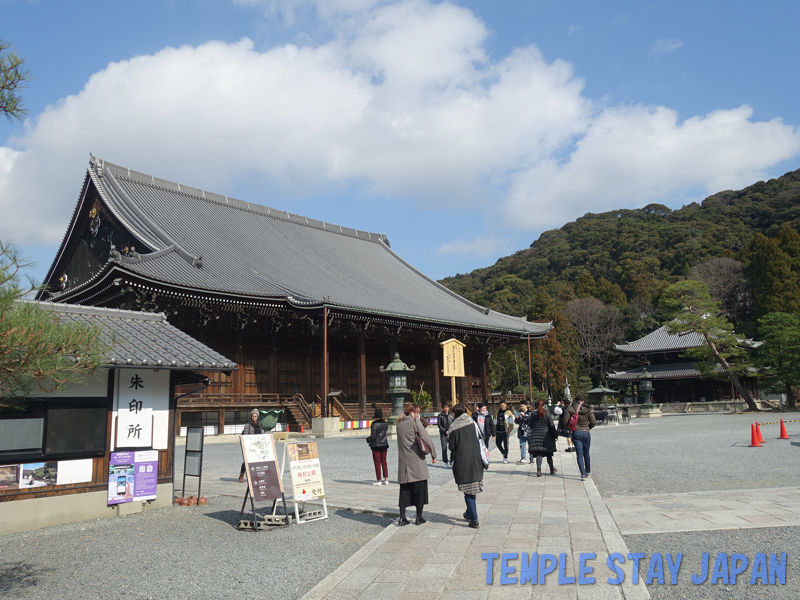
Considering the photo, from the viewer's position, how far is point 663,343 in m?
46.8

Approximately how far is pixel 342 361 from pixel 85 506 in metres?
20.6

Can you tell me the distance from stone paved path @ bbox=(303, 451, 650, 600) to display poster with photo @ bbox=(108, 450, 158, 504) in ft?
13.0

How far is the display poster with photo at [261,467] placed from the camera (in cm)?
715

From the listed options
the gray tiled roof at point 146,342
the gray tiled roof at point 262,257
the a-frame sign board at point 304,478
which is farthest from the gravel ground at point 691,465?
the gray tiled roof at point 262,257

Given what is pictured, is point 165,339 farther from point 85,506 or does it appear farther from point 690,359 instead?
point 690,359

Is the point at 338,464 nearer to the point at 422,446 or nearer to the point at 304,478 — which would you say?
the point at 304,478

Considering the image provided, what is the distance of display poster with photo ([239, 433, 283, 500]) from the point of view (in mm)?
7148

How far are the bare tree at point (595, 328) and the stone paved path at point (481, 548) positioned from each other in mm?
50130

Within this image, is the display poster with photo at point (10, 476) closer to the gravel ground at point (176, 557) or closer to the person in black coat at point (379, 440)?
the gravel ground at point (176, 557)

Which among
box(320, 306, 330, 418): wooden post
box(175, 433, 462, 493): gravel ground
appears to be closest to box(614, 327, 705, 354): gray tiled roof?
box(320, 306, 330, 418): wooden post

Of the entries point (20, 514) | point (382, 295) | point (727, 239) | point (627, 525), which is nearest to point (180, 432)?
point (382, 295)

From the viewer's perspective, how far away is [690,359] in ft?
149

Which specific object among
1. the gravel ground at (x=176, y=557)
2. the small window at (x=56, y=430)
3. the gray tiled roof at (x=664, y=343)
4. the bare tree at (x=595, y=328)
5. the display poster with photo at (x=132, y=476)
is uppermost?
the bare tree at (x=595, y=328)

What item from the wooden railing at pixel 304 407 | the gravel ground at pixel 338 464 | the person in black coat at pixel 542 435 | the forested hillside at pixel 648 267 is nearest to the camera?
the person in black coat at pixel 542 435
